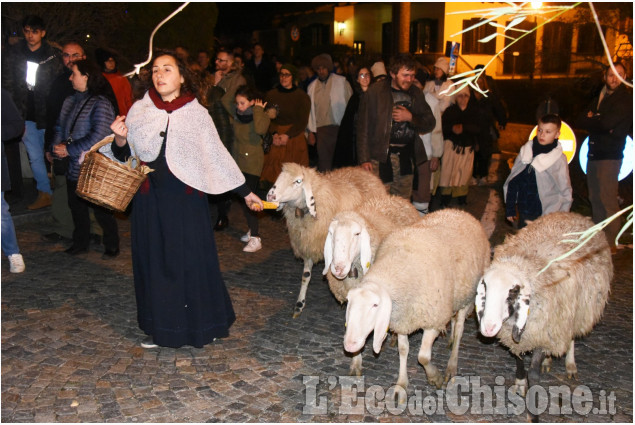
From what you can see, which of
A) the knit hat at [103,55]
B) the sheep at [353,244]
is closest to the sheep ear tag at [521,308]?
the sheep at [353,244]

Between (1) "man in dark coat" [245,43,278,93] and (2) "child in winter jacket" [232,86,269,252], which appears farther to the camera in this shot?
(1) "man in dark coat" [245,43,278,93]

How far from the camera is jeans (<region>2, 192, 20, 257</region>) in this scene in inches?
242

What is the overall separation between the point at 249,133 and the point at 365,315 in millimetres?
4235

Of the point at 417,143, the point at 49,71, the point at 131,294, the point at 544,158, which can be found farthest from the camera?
the point at 49,71

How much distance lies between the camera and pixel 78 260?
22.9 ft

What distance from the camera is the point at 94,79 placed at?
21.1 feet

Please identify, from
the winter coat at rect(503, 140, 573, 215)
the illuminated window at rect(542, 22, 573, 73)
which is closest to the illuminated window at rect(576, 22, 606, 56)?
the illuminated window at rect(542, 22, 573, 73)

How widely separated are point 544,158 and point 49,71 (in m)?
7.03

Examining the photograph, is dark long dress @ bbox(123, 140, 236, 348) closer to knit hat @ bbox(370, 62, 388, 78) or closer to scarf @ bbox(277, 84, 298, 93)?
scarf @ bbox(277, 84, 298, 93)

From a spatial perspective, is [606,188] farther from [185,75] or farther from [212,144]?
[185,75]

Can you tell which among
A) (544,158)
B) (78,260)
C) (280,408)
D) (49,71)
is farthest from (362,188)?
(49,71)

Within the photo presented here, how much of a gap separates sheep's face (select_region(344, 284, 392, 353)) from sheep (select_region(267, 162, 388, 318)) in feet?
6.42

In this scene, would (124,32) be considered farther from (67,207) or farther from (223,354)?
(223,354)

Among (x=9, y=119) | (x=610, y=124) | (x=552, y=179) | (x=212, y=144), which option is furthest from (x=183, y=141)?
(x=610, y=124)
